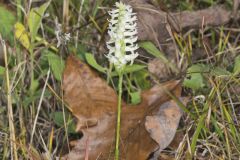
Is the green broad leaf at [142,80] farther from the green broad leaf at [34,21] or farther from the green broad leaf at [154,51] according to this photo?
the green broad leaf at [34,21]

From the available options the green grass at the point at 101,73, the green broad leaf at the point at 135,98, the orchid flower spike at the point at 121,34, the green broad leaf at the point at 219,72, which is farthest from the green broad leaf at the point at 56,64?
the green broad leaf at the point at 219,72

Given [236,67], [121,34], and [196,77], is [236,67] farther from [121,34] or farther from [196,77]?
[121,34]

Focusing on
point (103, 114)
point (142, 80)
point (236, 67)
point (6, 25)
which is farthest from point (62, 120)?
point (236, 67)

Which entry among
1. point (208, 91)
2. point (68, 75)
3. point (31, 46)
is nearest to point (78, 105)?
point (68, 75)

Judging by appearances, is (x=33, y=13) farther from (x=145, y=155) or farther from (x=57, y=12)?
(x=145, y=155)

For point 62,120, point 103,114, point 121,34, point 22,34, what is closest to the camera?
point 121,34

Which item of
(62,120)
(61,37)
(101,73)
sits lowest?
(62,120)

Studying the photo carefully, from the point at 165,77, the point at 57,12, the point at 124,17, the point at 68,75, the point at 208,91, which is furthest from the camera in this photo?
the point at 57,12
